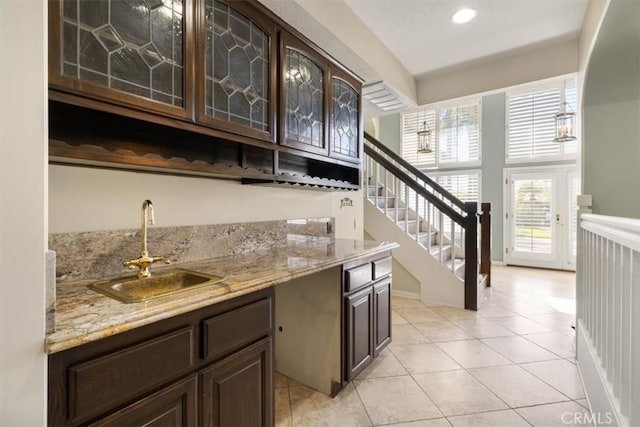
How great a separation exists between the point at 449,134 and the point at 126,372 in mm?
6976

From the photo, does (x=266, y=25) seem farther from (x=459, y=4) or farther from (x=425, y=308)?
(x=425, y=308)

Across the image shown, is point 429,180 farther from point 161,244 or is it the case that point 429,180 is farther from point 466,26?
point 161,244

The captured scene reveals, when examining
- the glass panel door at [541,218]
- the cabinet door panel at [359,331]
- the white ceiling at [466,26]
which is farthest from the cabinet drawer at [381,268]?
the glass panel door at [541,218]

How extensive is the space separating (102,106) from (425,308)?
3681 mm

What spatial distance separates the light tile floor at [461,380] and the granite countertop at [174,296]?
3.08 ft

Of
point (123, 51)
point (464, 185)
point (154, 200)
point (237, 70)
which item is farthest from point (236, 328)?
point (464, 185)

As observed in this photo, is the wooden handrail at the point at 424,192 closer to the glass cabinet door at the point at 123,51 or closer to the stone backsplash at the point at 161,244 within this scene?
the stone backsplash at the point at 161,244

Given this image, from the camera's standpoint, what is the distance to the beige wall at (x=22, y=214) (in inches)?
27.7

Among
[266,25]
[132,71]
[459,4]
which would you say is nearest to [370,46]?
[459,4]

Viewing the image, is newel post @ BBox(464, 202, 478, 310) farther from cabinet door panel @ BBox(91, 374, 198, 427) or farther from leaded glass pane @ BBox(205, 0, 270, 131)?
cabinet door panel @ BBox(91, 374, 198, 427)

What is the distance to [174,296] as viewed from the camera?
3.51 feet

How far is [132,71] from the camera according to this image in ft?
4.04

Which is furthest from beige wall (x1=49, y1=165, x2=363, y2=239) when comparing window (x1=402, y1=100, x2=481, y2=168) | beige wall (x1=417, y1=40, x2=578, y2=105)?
window (x1=402, y1=100, x2=481, y2=168)

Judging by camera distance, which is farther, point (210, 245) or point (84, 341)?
point (210, 245)
